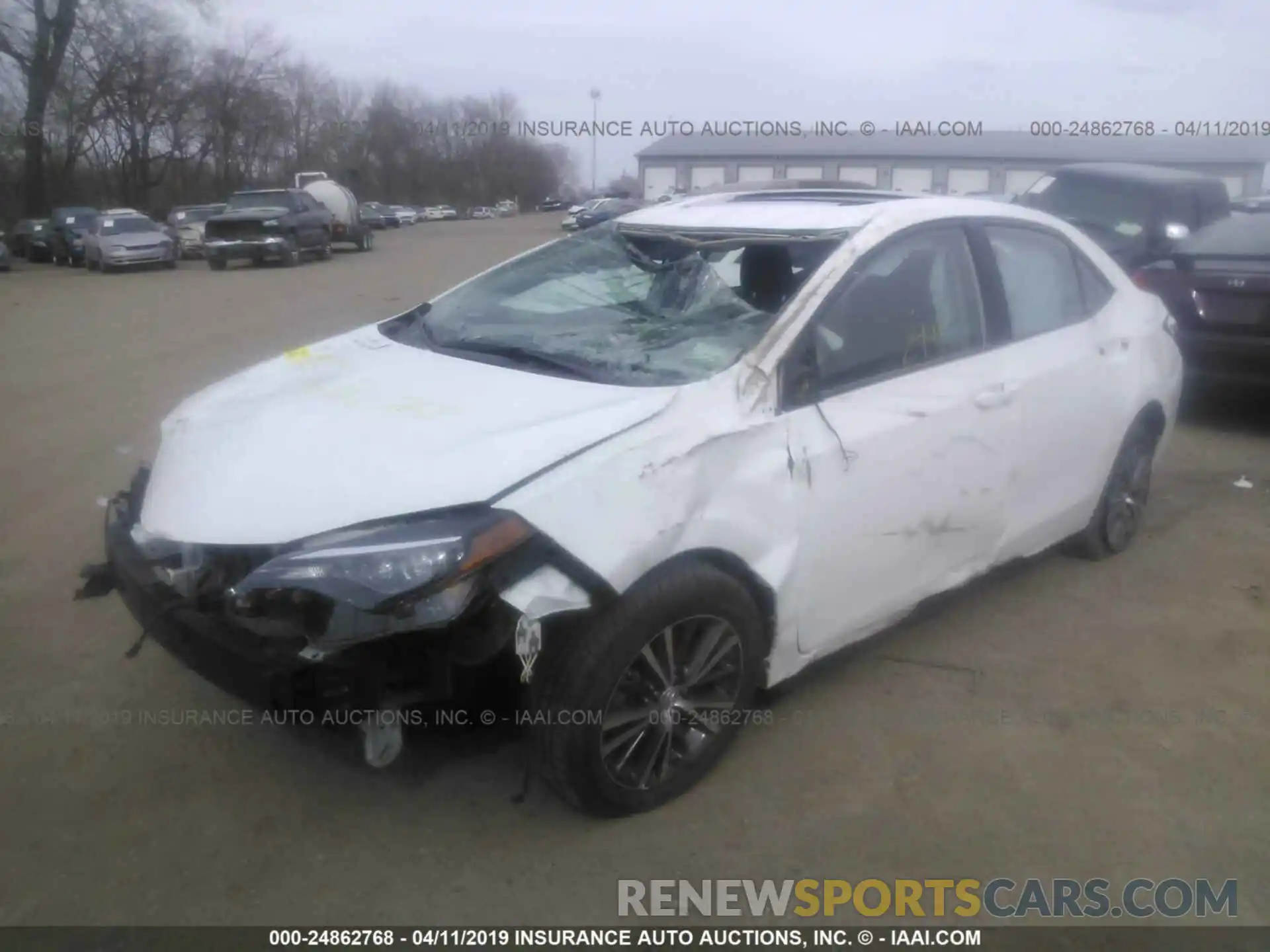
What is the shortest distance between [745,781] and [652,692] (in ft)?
1.68

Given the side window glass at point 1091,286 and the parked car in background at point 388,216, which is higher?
the parked car in background at point 388,216

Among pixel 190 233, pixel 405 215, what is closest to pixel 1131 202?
pixel 190 233

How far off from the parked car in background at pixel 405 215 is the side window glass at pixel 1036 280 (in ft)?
167

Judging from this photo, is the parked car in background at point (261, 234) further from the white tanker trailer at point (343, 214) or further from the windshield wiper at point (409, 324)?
the windshield wiper at point (409, 324)

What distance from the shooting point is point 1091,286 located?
457 centimetres

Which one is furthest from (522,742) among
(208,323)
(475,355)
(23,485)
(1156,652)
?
(208,323)

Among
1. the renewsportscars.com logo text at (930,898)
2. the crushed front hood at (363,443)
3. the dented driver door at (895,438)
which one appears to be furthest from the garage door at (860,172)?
the renewsportscars.com logo text at (930,898)

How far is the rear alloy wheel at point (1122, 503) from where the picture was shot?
477 cm

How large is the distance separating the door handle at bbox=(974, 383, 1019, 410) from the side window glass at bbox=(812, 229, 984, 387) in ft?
0.50

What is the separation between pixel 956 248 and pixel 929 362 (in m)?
0.52

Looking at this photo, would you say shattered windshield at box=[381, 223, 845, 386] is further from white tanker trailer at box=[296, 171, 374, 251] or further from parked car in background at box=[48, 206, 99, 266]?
parked car in background at box=[48, 206, 99, 266]

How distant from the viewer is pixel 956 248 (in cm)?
390

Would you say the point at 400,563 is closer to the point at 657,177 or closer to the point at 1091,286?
the point at 1091,286

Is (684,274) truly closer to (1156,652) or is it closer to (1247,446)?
(1156,652)
